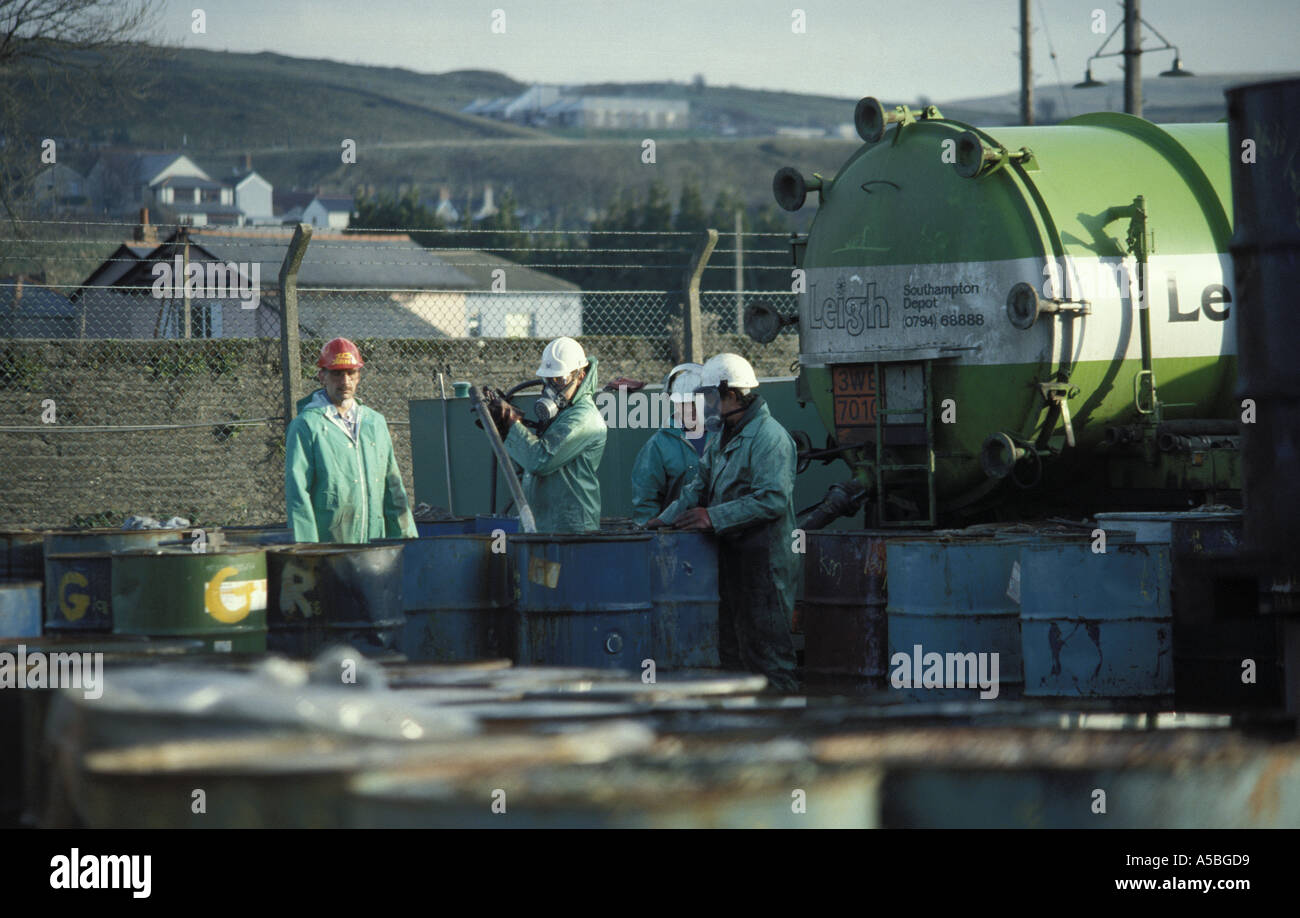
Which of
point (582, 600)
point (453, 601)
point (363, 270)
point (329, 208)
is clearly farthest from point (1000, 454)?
point (329, 208)

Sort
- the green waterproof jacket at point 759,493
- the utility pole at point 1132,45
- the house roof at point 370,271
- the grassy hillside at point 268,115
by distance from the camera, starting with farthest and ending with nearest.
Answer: the grassy hillside at point 268,115
the house roof at point 370,271
the utility pole at point 1132,45
the green waterproof jacket at point 759,493

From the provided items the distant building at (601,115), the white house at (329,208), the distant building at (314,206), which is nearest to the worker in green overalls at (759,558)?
the distant building at (314,206)

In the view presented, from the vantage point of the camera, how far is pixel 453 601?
646 cm

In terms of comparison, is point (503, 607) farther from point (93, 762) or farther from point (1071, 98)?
point (1071, 98)

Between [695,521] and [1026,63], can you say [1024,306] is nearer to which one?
[695,521]

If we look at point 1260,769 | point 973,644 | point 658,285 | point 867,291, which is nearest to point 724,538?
point 973,644

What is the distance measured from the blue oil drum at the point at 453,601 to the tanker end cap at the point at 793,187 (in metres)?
3.95

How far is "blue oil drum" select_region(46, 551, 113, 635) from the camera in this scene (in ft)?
19.6

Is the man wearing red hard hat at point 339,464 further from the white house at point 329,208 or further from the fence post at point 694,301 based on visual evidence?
the white house at point 329,208

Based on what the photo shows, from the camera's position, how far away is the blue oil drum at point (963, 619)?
6676mm

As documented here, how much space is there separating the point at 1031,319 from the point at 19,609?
5.23 m

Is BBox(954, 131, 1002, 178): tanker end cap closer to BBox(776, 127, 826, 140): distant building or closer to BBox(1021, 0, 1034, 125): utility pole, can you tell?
BBox(1021, 0, 1034, 125): utility pole

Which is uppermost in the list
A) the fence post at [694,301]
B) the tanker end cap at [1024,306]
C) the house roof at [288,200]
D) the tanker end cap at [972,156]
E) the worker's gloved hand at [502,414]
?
the house roof at [288,200]

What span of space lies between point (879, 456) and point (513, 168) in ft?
476
